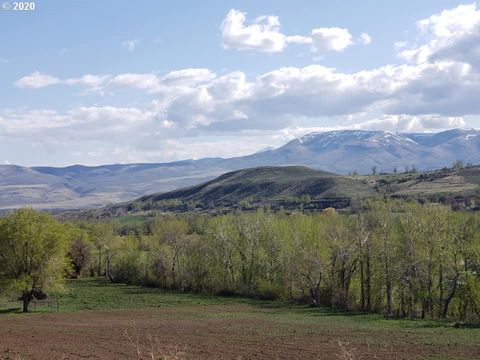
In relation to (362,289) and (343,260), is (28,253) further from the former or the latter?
(362,289)

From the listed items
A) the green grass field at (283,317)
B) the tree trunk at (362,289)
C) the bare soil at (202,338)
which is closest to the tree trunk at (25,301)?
the green grass field at (283,317)

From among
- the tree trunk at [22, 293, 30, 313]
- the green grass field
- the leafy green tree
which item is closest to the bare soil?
the green grass field

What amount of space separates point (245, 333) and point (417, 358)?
16.3m

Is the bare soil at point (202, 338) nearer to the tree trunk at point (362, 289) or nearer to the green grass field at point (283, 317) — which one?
the green grass field at point (283, 317)

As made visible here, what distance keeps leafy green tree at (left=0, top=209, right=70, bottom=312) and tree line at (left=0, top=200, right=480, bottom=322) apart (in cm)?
24

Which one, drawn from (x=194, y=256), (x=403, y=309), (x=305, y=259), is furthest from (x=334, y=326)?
(x=194, y=256)

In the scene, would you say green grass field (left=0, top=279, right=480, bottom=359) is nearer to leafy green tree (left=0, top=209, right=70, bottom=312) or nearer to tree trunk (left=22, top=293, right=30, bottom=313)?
tree trunk (left=22, top=293, right=30, bottom=313)

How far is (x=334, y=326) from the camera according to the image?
2044 inches

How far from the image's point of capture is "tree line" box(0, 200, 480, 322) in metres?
63.2

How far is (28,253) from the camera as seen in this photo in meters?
65.9

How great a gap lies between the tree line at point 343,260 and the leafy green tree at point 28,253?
236mm

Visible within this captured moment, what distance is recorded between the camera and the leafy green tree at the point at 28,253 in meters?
65.3

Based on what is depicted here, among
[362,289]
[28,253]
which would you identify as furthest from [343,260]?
[28,253]

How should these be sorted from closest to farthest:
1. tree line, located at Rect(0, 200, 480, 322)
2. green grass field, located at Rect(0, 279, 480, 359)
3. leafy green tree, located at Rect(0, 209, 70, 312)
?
green grass field, located at Rect(0, 279, 480, 359) < tree line, located at Rect(0, 200, 480, 322) < leafy green tree, located at Rect(0, 209, 70, 312)
